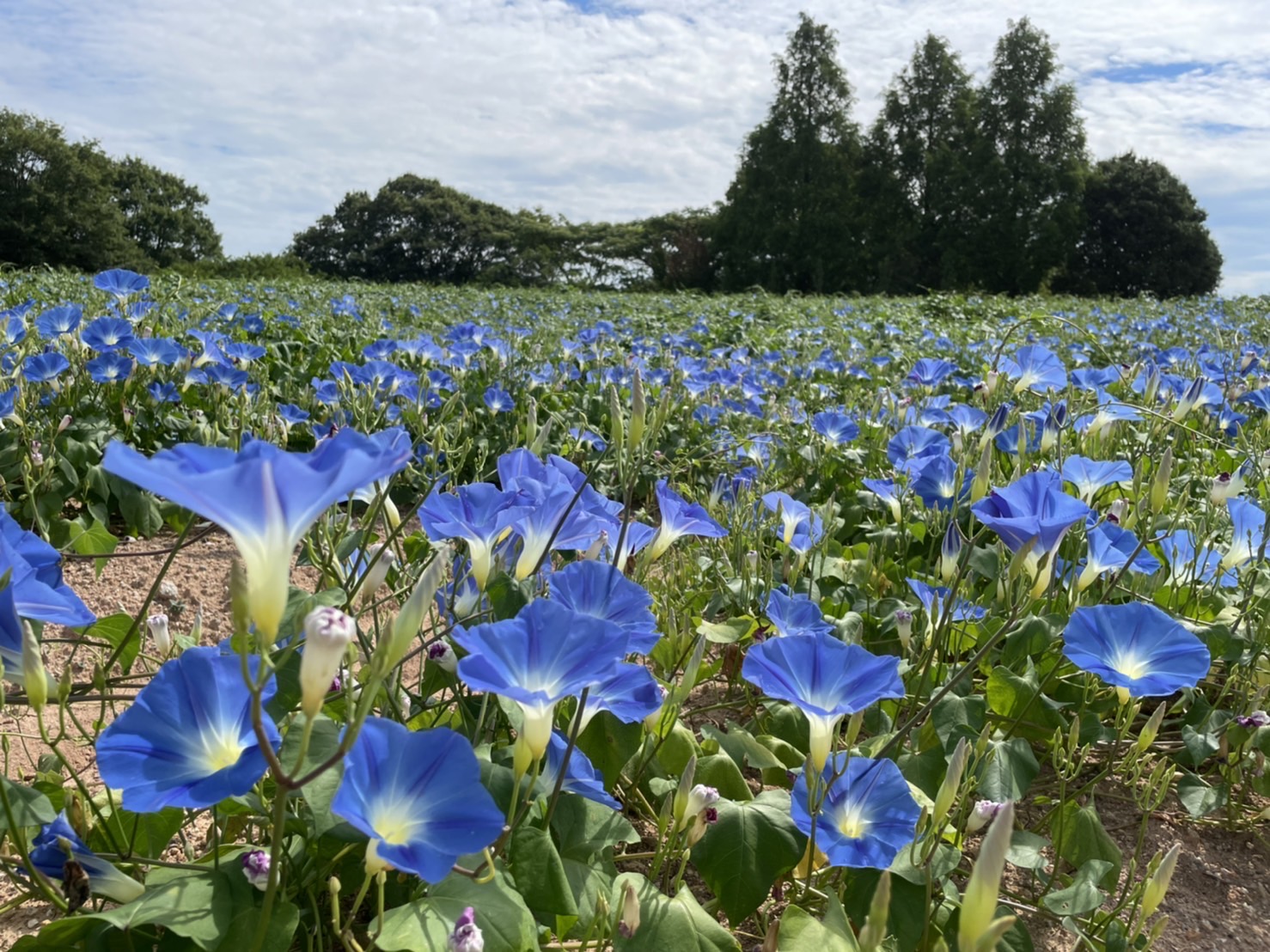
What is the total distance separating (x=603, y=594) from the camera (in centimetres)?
122

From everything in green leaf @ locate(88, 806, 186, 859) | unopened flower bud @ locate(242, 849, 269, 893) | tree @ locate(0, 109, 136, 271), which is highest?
tree @ locate(0, 109, 136, 271)

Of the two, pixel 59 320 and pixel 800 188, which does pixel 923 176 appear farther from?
pixel 59 320

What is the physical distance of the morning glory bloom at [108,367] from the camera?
339 cm

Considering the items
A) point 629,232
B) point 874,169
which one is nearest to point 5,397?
point 874,169

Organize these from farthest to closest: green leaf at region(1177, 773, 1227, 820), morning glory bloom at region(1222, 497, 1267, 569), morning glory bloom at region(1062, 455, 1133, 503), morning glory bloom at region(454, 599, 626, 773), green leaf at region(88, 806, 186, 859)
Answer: morning glory bloom at region(1062, 455, 1133, 503) → morning glory bloom at region(1222, 497, 1267, 569) → green leaf at region(1177, 773, 1227, 820) → green leaf at region(88, 806, 186, 859) → morning glory bloom at region(454, 599, 626, 773)

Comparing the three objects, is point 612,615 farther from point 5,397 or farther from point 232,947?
point 5,397

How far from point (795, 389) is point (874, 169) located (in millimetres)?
34995

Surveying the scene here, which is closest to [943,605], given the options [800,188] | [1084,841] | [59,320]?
[1084,841]

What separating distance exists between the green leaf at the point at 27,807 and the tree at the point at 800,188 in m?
35.0

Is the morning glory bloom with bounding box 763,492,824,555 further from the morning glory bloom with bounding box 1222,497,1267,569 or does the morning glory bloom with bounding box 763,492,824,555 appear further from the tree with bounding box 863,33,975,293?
the tree with bounding box 863,33,975,293

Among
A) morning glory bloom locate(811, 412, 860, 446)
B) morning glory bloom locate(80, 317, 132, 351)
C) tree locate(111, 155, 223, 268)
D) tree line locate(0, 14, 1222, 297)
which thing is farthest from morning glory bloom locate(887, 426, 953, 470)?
tree locate(111, 155, 223, 268)

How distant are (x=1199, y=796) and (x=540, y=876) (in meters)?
1.26

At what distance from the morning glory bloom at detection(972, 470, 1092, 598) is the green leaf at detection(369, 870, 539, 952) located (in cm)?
79

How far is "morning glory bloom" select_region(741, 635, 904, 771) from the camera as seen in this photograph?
120cm
